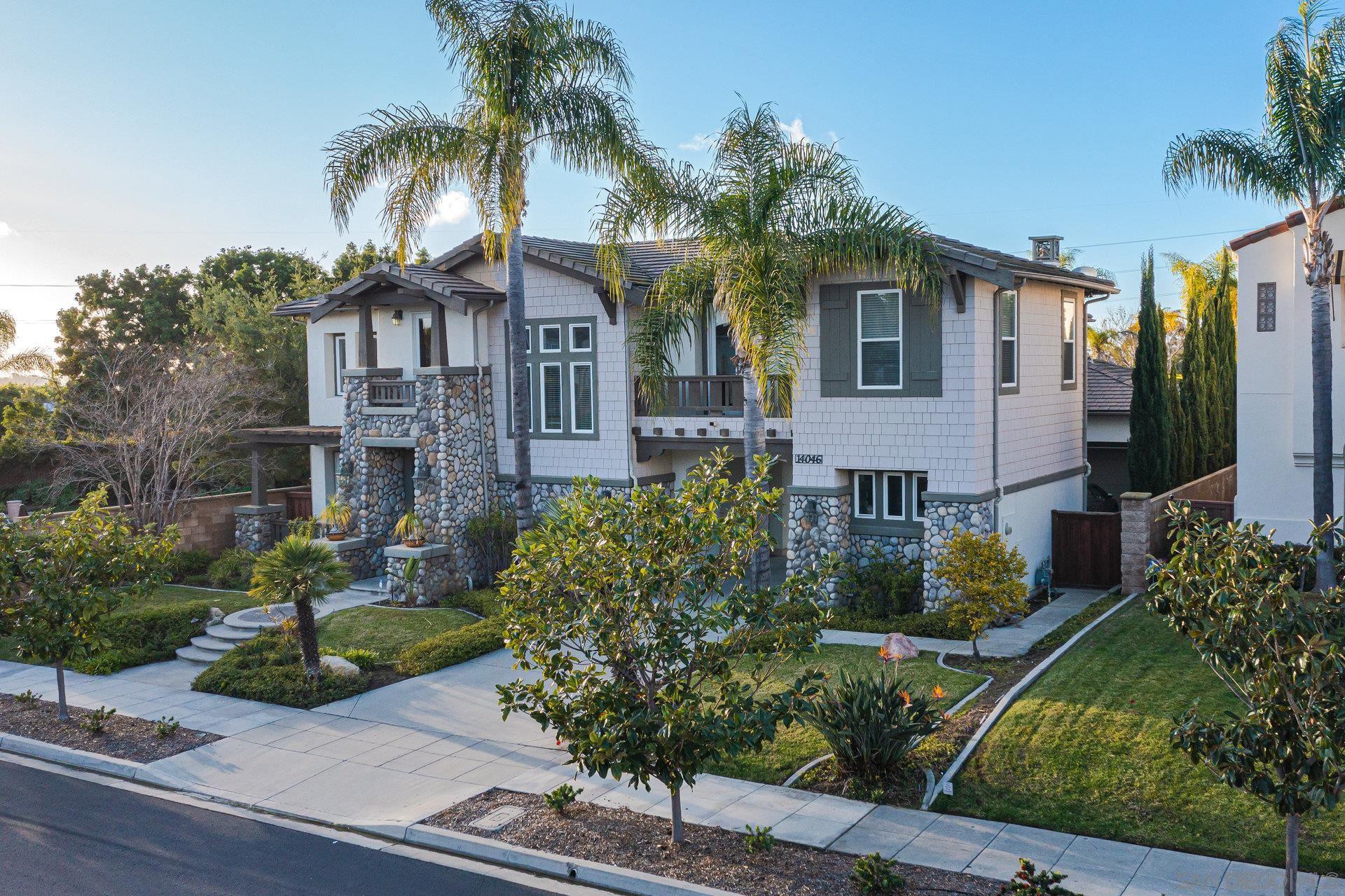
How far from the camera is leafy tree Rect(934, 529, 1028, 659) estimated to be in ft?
52.1

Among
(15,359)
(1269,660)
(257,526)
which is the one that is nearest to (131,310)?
(15,359)

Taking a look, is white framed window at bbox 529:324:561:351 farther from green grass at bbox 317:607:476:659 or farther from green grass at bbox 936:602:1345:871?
green grass at bbox 936:602:1345:871

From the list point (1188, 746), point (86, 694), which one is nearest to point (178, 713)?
point (86, 694)

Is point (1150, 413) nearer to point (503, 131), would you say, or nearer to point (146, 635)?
point (503, 131)

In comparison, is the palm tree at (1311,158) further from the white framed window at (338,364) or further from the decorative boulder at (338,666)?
the white framed window at (338,364)

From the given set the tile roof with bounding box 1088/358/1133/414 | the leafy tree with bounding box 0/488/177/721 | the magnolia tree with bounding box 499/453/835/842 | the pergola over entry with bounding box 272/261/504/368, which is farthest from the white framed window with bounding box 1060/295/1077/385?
the leafy tree with bounding box 0/488/177/721

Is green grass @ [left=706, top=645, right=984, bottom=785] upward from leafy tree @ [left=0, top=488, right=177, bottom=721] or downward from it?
downward

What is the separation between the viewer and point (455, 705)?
15383mm

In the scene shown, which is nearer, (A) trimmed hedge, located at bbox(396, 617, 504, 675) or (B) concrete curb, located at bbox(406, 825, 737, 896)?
(B) concrete curb, located at bbox(406, 825, 737, 896)

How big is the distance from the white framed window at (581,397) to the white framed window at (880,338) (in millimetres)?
6020

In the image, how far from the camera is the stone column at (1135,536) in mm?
19594

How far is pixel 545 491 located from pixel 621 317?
4.21m

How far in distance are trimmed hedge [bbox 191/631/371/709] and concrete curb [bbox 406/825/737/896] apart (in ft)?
18.8

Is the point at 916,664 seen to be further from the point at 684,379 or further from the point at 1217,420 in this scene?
the point at 1217,420
